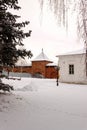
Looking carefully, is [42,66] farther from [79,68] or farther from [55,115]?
[55,115]

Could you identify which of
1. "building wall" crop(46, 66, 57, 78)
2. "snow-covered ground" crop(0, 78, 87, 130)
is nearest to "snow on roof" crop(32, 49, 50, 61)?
"building wall" crop(46, 66, 57, 78)

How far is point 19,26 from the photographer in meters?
9.80

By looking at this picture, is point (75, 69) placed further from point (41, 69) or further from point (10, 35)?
point (41, 69)

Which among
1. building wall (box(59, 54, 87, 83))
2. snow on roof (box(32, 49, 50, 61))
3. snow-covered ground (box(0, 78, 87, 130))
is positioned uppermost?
snow on roof (box(32, 49, 50, 61))

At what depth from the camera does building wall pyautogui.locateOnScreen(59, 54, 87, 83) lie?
28516 millimetres

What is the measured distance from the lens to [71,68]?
2978 centimetres

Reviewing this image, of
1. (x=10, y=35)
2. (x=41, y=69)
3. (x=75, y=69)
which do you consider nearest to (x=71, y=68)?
(x=75, y=69)

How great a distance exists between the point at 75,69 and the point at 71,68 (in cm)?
66

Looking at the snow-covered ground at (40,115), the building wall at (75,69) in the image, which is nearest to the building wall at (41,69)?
the building wall at (75,69)

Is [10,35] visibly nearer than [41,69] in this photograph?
Yes

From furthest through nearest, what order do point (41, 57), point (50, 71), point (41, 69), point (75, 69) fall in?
point (41, 57) → point (41, 69) → point (50, 71) → point (75, 69)

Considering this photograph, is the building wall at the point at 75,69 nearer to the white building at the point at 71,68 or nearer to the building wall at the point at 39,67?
the white building at the point at 71,68

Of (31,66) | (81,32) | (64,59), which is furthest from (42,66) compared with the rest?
(81,32)

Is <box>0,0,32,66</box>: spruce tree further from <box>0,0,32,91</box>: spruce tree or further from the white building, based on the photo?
the white building
